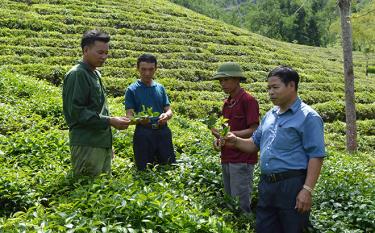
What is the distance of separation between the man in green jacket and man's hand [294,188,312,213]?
5.40 ft

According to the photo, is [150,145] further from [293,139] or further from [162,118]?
[293,139]

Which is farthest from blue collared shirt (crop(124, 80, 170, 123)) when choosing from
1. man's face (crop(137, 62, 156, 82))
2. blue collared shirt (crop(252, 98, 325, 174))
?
blue collared shirt (crop(252, 98, 325, 174))

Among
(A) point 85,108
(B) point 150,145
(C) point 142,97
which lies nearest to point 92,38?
(A) point 85,108

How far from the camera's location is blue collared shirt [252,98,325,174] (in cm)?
334

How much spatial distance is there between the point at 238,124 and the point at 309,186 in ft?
4.12

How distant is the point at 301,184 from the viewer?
343 cm

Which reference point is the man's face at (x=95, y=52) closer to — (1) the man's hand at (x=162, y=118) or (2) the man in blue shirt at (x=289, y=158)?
(1) the man's hand at (x=162, y=118)

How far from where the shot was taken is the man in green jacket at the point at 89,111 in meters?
3.83

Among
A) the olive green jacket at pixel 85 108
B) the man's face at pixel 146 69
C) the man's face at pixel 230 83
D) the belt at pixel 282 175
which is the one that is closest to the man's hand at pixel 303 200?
the belt at pixel 282 175

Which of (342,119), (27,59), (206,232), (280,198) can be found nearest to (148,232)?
(206,232)

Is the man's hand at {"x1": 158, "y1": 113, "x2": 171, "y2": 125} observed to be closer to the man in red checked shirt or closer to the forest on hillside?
the man in red checked shirt

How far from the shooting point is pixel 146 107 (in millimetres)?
4855

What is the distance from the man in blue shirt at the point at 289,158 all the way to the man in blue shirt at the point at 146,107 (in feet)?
5.16

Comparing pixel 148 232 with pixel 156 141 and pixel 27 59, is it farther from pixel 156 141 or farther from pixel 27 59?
pixel 27 59
